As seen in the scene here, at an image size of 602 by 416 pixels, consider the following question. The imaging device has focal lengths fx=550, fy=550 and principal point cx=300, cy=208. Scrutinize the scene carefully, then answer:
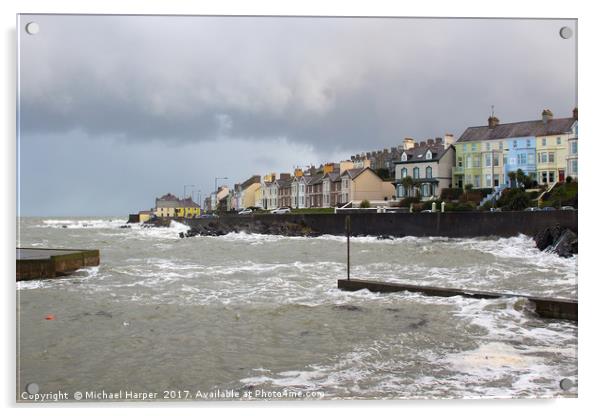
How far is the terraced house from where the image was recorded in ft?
56.9

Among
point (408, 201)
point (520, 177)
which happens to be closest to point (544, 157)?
point (520, 177)

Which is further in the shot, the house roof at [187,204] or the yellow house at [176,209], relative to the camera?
the house roof at [187,204]

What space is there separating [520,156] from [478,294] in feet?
48.0

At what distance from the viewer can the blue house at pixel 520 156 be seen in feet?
61.0

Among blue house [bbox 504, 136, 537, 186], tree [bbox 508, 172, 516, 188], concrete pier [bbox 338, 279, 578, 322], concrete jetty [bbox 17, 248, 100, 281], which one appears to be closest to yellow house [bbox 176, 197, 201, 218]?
blue house [bbox 504, 136, 537, 186]

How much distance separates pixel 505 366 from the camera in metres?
4.95

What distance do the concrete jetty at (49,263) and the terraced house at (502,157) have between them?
1192 cm

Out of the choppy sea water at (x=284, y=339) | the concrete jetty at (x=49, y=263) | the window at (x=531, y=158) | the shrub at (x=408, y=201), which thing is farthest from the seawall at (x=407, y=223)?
the concrete jetty at (x=49, y=263)

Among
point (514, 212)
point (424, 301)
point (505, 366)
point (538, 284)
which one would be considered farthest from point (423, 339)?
point (514, 212)

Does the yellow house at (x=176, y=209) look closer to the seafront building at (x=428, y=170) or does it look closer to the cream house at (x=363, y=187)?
the cream house at (x=363, y=187)

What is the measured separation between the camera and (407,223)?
2609 centimetres

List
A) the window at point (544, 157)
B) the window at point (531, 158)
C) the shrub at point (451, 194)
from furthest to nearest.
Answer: the shrub at point (451, 194) < the window at point (531, 158) < the window at point (544, 157)

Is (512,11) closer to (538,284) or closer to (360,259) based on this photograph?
(538,284)

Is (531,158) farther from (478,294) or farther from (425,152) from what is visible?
(478,294)
